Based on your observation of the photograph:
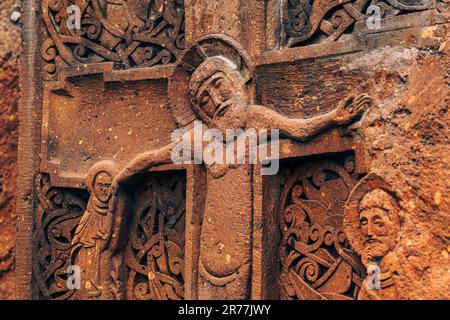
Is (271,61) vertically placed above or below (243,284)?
above

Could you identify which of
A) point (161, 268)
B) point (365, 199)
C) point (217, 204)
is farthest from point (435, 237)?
point (161, 268)

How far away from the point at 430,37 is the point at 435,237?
86 cm

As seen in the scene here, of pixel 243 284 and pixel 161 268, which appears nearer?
pixel 243 284

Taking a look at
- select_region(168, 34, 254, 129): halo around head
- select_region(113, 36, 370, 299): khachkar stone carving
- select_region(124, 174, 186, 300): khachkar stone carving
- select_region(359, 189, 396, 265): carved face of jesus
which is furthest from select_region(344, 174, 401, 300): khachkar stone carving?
select_region(124, 174, 186, 300): khachkar stone carving

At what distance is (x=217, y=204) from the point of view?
18.6 feet

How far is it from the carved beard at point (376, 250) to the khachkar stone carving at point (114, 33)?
1.56 m

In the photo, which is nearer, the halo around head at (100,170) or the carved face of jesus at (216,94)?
the carved face of jesus at (216,94)

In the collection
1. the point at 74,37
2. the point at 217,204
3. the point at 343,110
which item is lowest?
the point at 217,204

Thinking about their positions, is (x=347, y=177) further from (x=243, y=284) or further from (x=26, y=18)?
(x=26, y=18)

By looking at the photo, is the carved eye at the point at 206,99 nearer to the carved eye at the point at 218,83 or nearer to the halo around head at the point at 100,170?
the carved eye at the point at 218,83

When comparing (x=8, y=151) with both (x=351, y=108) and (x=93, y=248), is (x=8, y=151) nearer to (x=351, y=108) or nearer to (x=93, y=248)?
(x=93, y=248)

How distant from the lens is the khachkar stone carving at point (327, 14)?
5.31 m

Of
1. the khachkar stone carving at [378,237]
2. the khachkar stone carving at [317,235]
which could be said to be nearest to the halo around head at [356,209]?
the khachkar stone carving at [378,237]

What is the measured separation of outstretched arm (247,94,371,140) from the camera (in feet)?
17.3
